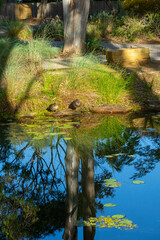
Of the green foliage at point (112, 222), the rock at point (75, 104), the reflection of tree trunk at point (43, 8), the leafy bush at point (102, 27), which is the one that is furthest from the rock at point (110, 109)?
the reflection of tree trunk at point (43, 8)

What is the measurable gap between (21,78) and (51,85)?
0.62m

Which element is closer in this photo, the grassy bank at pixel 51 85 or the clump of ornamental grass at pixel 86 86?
the grassy bank at pixel 51 85

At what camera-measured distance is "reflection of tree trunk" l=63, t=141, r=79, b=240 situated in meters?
3.03

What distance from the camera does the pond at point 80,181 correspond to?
3.08 metres

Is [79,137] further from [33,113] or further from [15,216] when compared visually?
[15,216]

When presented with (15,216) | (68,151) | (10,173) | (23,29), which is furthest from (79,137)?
(23,29)

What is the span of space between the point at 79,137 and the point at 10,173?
5.27 ft

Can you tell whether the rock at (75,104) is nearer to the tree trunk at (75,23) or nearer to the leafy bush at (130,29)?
the tree trunk at (75,23)

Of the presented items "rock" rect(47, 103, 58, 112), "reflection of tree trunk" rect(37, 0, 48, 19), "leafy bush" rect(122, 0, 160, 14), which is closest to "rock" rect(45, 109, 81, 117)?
"rock" rect(47, 103, 58, 112)

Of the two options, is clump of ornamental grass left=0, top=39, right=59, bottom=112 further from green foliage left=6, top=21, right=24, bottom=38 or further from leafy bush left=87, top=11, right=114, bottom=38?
leafy bush left=87, top=11, right=114, bottom=38

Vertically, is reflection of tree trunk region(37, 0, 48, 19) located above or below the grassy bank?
above

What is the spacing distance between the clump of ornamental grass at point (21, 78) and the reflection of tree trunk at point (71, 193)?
7.95 feet

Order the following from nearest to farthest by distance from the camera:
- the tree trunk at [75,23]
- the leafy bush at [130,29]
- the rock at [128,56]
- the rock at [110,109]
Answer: the rock at [110,109]
the rock at [128,56]
the tree trunk at [75,23]
the leafy bush at [130,29]

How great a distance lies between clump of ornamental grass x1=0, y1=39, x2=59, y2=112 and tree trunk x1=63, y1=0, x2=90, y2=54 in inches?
158
